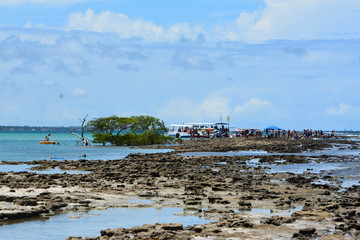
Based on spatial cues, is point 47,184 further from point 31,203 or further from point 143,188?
point 31,203

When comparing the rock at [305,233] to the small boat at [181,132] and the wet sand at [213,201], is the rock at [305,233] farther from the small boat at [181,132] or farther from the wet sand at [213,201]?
the small boat at [181,132]

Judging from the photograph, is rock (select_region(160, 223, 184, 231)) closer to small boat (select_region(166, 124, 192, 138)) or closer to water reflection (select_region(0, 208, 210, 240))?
water reflection (select_region(0, 208, 210, 240))

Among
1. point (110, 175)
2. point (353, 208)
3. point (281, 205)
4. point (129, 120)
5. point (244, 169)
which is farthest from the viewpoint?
point (129, 120)

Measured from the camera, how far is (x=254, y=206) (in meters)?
19.7

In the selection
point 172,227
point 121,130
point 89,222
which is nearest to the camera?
point 172,227

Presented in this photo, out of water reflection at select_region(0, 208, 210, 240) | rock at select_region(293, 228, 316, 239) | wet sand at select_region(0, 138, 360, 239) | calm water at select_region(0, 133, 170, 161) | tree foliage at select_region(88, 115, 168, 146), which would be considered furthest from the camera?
tree foliage at select_region(88, 115, 168, 146)

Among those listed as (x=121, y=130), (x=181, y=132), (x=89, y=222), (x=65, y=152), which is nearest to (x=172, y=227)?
(x=89, y=222)

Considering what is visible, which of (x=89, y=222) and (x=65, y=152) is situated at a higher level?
(x=65, y=152)

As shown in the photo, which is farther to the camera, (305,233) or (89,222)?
(89,222)

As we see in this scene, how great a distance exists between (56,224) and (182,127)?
141628 mm

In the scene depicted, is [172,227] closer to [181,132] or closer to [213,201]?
[213,201]

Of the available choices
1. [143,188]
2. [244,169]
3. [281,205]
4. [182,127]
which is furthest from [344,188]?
[182,127]

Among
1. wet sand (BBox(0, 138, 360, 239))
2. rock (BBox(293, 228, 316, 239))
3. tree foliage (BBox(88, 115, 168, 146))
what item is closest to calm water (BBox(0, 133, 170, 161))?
tree foliage (BBox(88, 115, 168, 146))

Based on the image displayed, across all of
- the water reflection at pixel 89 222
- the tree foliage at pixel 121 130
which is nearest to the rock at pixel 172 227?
the water reflection at pixel 89 222
